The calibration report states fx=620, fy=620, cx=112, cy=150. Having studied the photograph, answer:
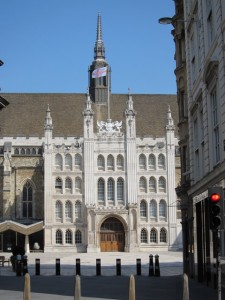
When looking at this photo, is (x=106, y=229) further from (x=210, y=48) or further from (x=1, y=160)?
(x=210, y=48)

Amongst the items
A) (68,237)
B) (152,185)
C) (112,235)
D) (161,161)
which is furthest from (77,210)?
(161,161)

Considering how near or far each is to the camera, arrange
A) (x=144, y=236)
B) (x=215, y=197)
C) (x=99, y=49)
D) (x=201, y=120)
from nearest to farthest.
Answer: (x=215, y=197), (x=201, y=120), (x=144, y=236), (x=99, y=49)

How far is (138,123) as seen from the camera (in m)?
73.0

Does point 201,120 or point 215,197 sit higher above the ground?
point 201,120

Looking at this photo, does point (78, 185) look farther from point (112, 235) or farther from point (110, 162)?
point (112, 235)

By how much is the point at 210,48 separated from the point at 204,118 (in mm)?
2478

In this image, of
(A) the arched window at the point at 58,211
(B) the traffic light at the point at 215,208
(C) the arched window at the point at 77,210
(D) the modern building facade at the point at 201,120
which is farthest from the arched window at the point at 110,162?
(B) the traffic light at the point at 215,208

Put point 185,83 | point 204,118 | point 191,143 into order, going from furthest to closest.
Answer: point 185,83 < point 191,143 < point 204,118

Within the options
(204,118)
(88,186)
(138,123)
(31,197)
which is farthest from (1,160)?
(204,118)

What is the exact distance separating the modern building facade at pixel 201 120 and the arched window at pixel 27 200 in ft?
144

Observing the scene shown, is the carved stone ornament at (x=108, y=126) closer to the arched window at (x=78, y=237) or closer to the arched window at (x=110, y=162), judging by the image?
the arched window at (x=110, y=162)

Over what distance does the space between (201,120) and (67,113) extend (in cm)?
5465

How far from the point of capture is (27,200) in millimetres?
68625

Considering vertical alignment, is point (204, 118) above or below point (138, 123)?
below
